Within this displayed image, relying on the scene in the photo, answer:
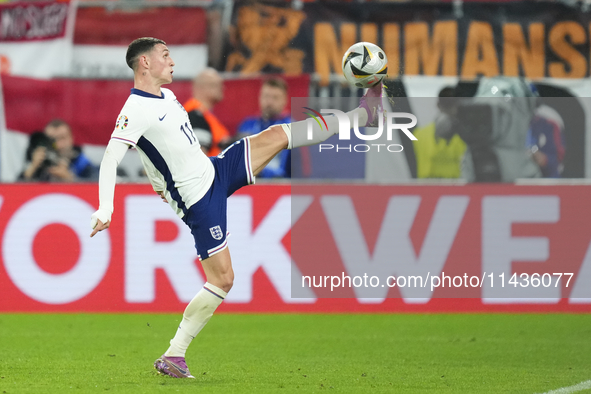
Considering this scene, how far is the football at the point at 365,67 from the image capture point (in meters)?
6.88

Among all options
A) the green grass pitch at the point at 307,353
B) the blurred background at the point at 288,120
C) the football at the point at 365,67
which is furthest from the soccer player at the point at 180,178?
the blurred background at the point at 288,120

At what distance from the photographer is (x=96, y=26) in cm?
1175

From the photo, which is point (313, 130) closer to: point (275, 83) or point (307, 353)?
point (307, 353)

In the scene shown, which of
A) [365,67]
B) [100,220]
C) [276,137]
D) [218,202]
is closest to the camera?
[100,220]

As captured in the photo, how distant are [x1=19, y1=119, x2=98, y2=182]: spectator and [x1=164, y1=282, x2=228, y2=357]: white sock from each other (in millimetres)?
4957

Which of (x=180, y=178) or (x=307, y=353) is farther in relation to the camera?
(x=307, y=353)

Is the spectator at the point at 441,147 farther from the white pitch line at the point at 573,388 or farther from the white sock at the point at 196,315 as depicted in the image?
the white sock at the point at 196,315

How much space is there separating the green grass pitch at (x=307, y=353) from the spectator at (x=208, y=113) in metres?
2.05

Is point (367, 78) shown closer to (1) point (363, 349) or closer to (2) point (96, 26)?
(1) point (363, 349)

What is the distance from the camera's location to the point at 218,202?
6246 mm

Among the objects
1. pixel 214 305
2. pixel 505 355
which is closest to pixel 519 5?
pixel 505 355

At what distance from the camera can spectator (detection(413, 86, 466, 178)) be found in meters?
10.1

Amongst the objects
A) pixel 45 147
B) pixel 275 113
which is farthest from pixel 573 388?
pixel 45 147

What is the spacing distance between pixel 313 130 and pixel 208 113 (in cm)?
413
